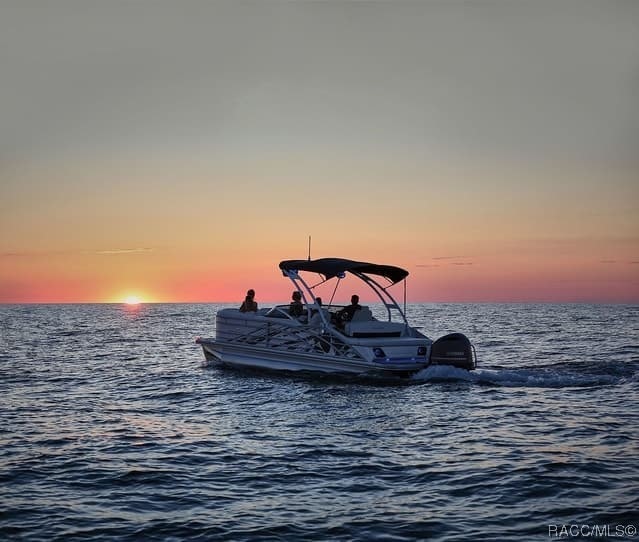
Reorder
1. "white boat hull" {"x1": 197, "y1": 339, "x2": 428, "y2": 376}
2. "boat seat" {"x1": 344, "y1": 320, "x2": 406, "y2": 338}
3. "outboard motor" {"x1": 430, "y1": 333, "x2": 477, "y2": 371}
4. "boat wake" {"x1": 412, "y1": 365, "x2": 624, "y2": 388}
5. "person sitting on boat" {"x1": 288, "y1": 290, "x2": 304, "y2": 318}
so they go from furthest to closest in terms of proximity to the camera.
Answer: "person sitting on boat" {"x1": 288, "y1": 290, "x2": 304, "y2": 318} → "boat seat" {"x1": 344, "y1": 320, "x2": 406, "y2": 338} → "outboard motor" {"x1": 430, "y1": 333, "x2": 477, "y2": 371} → "white boat hull" {"x1": 197, "y1": 339, "x2": 428, "y2": 376} → "boat wake" {"x1": 412, "y1": 365, "x2": 624, "y2": 388}

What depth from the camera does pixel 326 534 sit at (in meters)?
8.05

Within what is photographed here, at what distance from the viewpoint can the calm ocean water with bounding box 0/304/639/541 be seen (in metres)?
8.51

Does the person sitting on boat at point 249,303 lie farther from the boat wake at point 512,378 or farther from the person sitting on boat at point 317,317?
the boat wake at point 512,378

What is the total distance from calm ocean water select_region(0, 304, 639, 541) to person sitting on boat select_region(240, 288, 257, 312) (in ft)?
12.2

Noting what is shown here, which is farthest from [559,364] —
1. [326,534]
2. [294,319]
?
[326,534]

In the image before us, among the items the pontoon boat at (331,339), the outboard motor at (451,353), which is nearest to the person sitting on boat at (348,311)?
the pontoon boat at (331,339)

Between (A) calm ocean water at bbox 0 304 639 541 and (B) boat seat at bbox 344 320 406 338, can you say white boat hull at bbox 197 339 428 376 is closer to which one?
(A) calm ocean water at bbox 0 304 639 541

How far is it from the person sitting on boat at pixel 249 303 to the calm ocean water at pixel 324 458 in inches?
146

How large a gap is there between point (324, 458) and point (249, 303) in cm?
1400

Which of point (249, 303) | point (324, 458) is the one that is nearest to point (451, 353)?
point (249, 303)

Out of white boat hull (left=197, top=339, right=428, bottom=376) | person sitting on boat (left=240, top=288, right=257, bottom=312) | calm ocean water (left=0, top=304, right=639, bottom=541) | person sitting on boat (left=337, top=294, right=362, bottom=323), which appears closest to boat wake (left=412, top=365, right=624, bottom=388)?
calm ocean water (left=0, top=304, right=639, bottom=541)

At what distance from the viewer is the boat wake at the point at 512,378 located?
795 inches

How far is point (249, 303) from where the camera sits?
25.2 metres

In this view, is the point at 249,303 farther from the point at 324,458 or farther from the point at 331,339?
the point at 324,458
